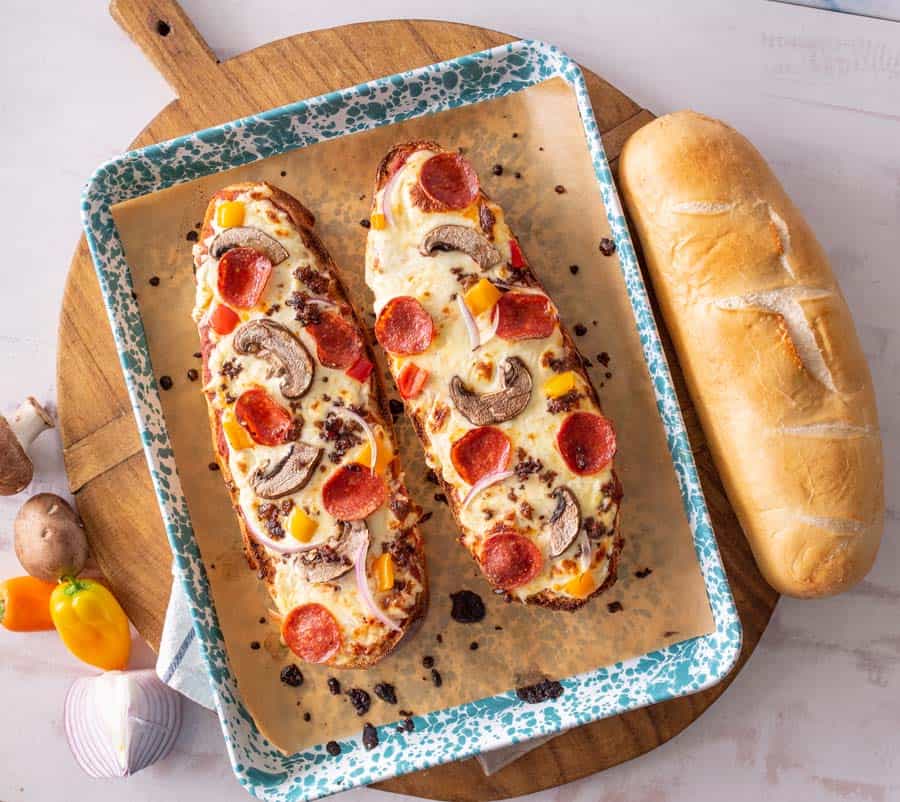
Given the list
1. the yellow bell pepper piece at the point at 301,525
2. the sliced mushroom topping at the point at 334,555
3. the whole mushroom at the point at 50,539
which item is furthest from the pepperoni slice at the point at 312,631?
the whole mushroom at the point at 50,539

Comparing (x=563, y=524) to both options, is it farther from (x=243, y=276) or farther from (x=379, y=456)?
(x=243, y=276)

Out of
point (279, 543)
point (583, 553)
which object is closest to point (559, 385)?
point (583, 553)

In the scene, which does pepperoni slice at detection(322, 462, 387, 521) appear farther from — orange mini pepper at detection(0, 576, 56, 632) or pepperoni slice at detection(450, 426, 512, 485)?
orange mini pepper at detection(0, 576, 56, 632)

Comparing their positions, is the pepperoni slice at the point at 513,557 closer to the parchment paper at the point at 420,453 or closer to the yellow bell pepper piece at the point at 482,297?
the parchment paper at the point at 420,453

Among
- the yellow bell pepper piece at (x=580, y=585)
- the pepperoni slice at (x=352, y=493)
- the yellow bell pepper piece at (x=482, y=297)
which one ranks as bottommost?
the yellow bell pepper piece at (x=580, y=585)

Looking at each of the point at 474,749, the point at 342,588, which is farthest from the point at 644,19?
the point at 474,749
